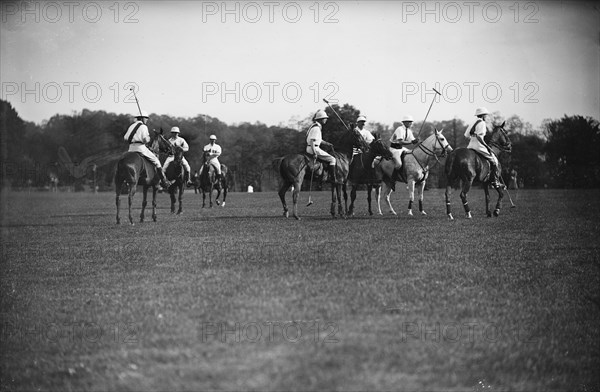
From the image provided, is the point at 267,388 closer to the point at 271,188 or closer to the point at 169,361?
the point at 169,361

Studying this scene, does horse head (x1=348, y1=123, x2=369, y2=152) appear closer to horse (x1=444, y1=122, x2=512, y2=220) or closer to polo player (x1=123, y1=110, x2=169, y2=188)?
horse (x1=444, y1=122, x2=512, y2=220)

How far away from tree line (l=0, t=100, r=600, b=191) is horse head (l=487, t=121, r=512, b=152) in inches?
287

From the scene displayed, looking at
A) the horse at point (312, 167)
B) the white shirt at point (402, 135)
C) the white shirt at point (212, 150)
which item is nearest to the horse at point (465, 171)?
the white shirt at point (402, 135)

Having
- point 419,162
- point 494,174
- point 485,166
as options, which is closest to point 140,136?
point 419,162

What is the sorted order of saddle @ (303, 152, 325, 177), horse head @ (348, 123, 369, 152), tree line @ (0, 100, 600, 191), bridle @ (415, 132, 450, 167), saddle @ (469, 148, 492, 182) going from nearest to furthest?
saddle @ (469, 148, 492, 182) → saddle @ (303, 152, 325, 177) → horse head @ (348, 123, 369, 152) → bridle @ (415, 132, 450, 167) → tree line @ (0, 100, 600, 191)

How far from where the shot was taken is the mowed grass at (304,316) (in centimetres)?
485

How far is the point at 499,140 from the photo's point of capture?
18.3 m

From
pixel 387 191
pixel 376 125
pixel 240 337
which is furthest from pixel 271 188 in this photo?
pixel 240 337

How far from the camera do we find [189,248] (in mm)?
10680

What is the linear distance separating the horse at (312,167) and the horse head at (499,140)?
3907mm

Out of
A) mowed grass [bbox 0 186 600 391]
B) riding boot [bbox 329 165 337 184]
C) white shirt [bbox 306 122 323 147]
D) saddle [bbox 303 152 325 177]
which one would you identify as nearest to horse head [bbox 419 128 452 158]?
riding boot [bbox 329 165 337 184]

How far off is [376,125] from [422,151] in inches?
1464

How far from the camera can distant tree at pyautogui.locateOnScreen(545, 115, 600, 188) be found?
31.8 meters

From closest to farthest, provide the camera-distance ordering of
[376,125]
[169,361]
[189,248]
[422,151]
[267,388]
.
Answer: [267,388], [169,361], [189,248], [422,151], [376,125]
